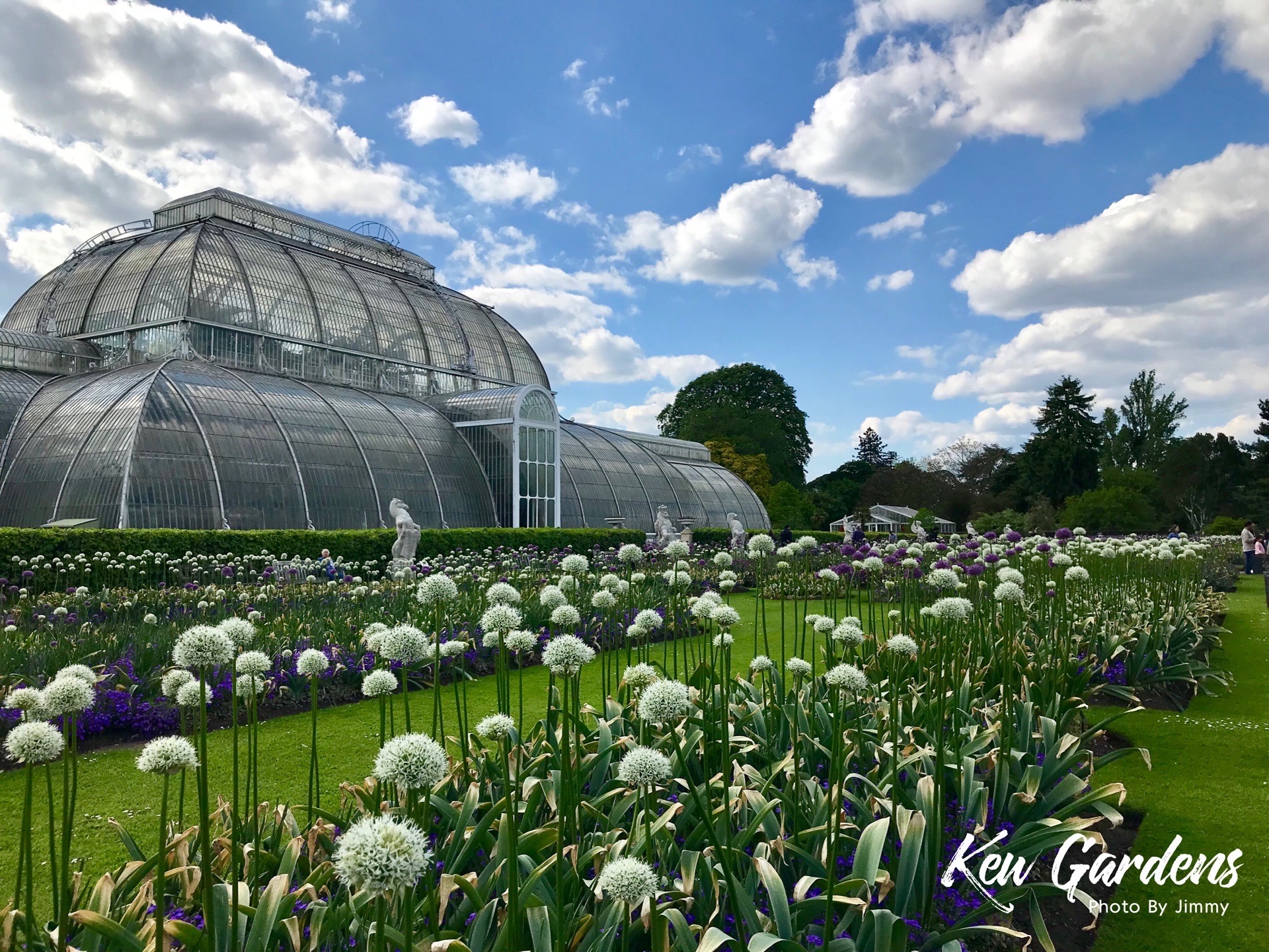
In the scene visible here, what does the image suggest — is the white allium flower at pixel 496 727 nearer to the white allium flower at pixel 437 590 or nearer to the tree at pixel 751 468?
the white allium flower at pixel 437 590

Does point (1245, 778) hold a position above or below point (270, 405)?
below

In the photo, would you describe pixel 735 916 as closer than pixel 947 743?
Yes

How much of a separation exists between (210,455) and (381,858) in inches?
910

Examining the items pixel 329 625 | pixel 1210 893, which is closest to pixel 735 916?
pixel 1210 893

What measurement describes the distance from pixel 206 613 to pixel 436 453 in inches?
758

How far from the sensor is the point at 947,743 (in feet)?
16.6

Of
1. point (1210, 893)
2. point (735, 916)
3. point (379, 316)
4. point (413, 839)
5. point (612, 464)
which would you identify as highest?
point (379, 316)

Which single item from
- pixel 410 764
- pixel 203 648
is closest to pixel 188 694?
pixel 203 648

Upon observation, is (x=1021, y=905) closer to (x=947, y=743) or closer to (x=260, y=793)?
(x=947, y=743)

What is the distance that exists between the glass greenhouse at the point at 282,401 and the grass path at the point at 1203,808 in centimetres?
2130

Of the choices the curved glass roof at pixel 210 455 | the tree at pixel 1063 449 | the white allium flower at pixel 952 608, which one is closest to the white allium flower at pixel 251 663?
the white allium flower at pixel 952 608

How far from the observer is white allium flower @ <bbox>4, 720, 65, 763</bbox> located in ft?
8.30

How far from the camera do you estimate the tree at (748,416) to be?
205 feet

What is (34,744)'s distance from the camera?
2.56 m
